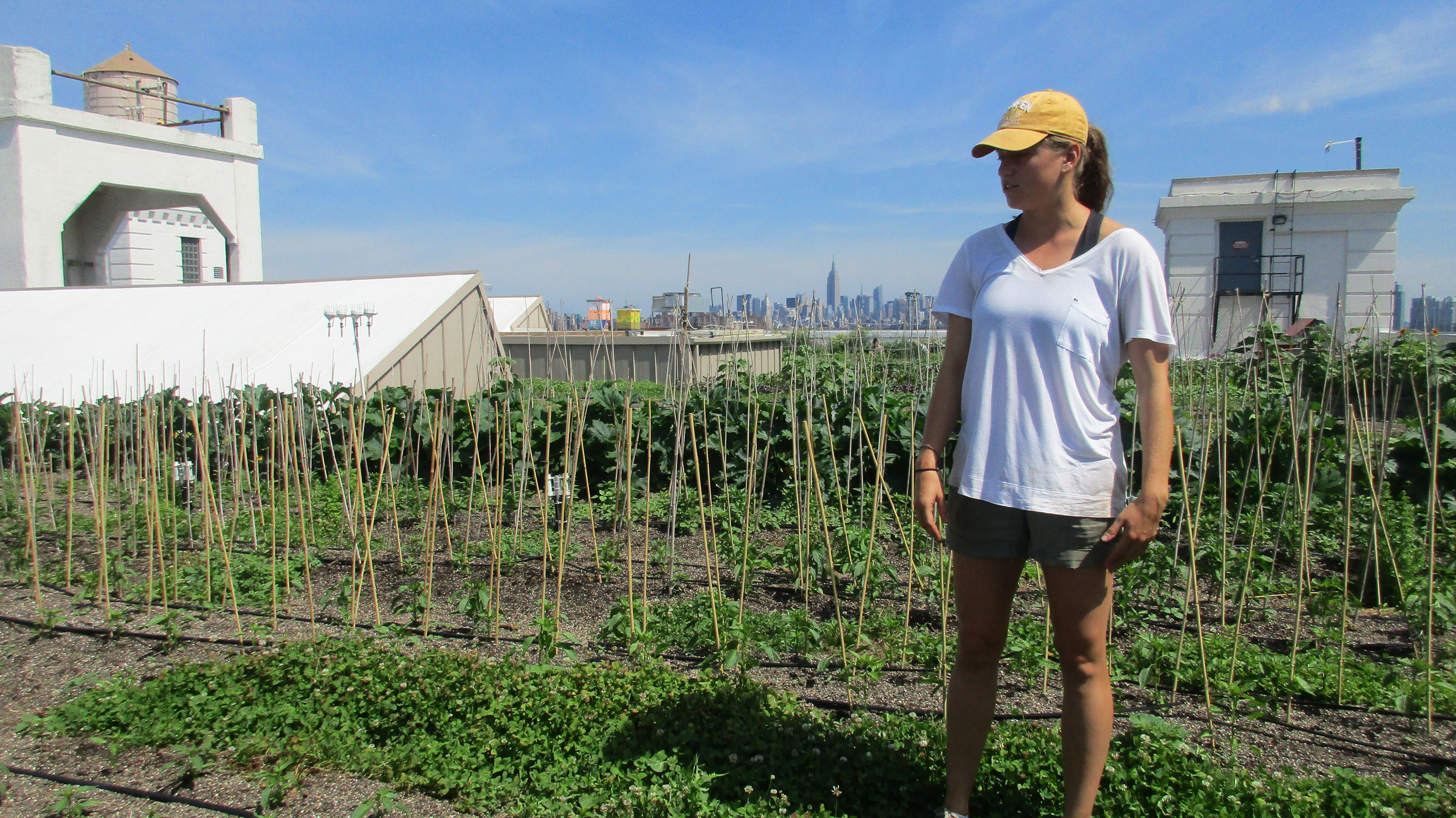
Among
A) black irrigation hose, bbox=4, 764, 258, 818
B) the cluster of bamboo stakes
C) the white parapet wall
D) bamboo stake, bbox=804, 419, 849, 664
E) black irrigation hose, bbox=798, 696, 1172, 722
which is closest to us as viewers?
black irrigation hose, bbox=4, 764, 258, 818

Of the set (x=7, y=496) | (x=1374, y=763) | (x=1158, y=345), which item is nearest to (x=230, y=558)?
(x=7, y=496)

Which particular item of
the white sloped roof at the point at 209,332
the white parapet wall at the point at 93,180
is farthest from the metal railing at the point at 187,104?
the white sloped roof at the point at 209,332

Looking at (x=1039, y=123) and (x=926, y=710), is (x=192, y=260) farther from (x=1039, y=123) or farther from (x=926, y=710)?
(x=1039, y=123)

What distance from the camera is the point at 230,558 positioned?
4.32 m

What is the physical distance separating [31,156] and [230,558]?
18.5 m

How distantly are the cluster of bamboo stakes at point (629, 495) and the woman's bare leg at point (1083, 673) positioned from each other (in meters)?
0.92

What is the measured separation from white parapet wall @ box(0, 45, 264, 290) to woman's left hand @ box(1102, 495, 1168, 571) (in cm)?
1700

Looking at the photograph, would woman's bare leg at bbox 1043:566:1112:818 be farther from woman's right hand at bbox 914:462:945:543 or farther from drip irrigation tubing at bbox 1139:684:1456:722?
drip irrigation tubing at bbox 1139:684:1456:722

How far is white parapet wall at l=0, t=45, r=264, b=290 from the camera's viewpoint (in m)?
16.9

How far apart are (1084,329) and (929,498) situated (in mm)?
543

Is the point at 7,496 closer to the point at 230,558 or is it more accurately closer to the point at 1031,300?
the point at 230,558

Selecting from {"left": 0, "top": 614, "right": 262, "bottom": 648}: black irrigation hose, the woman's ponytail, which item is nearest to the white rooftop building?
the woman's ponytail

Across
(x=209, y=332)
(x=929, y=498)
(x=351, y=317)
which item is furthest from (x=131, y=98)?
(x=929, y=498)

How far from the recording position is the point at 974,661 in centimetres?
195
